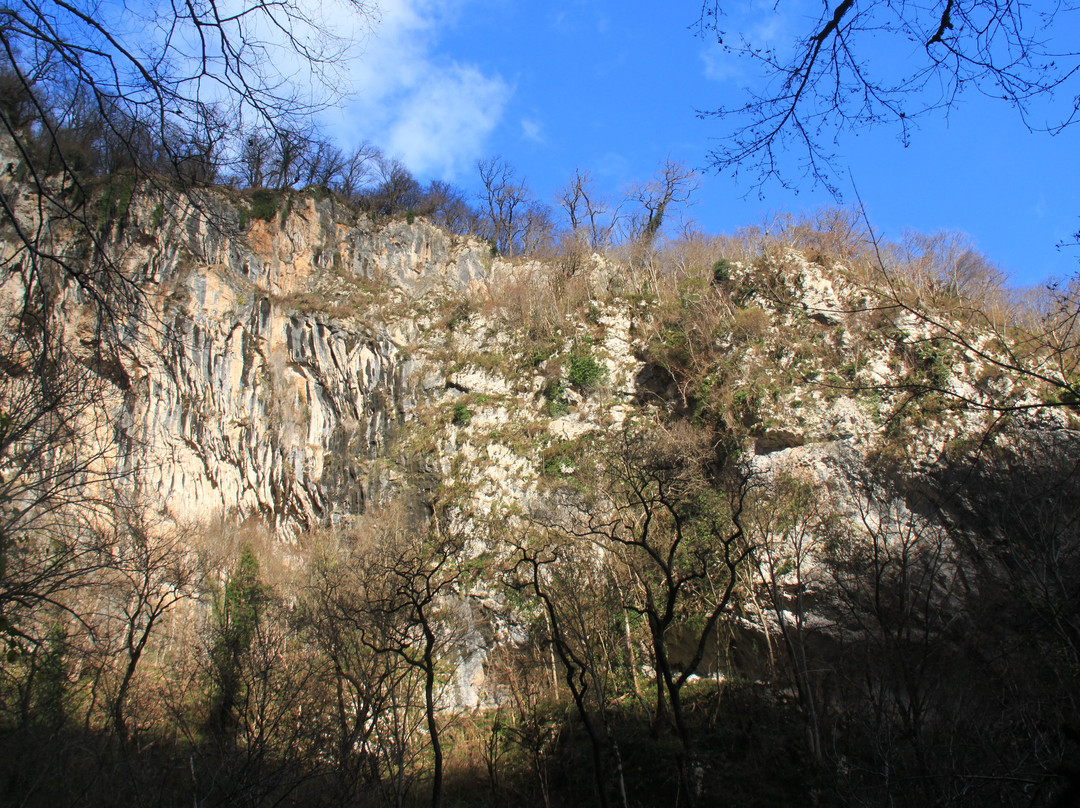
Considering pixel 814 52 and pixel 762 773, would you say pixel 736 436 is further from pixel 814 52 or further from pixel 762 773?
pixel 814 52

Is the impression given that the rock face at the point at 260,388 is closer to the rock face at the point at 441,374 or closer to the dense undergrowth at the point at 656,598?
the rock face at the point at 441,374

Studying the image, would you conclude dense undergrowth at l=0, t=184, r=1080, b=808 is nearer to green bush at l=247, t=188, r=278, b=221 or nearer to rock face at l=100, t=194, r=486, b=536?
rock face at l=100, t=194, r=486, b=536

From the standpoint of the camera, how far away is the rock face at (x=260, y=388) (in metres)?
18.6

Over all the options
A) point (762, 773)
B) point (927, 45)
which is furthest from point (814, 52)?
point (762, 773)

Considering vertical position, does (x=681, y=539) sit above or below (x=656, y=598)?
above

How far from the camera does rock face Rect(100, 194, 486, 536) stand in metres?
18.6

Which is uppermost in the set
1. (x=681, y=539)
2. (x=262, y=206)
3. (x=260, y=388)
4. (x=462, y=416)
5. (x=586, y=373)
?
(x=262, y=206)

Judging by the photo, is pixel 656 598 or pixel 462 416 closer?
pixel 656 598

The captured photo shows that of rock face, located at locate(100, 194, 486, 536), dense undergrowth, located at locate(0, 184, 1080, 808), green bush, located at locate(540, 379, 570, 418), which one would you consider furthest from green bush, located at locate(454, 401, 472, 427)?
green bush, located at locate(540, 379, 570, 418)

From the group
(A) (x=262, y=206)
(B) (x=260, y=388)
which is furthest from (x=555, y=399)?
(A) (x=262, y=206)

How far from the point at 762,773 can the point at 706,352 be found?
11558 millimetres

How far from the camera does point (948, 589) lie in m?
11.1

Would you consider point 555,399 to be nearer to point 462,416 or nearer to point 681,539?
point 462,416

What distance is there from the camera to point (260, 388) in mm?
20656
